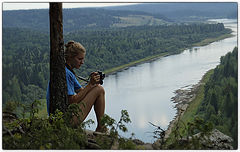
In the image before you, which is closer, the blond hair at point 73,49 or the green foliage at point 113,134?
the green foliage at point 113,134

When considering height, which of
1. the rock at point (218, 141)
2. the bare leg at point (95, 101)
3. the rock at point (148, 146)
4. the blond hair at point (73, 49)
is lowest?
the rock at point (148, 146)

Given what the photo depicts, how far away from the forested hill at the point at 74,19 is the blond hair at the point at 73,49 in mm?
501

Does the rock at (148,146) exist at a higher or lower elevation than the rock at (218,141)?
lower

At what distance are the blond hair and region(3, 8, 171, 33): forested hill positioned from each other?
19.7 inches

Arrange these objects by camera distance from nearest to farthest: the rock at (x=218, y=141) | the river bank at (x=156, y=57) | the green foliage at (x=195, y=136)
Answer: the green foliage at (x=195, y=136) → the rock at (x=218, y=141) → the river bank at (x=156, y=57)

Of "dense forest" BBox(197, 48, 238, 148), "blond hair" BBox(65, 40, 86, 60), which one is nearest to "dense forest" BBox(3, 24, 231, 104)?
"blond hair" BBox(65, 40, 86, 60)

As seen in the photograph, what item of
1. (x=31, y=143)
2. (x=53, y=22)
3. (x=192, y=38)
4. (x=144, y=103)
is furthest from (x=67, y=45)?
(x=144, y=103)

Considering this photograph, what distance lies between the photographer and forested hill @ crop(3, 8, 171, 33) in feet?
9.72

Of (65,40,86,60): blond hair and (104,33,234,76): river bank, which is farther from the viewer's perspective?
(104,33,234,76): river bank

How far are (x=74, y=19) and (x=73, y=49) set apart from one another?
8.99 ft

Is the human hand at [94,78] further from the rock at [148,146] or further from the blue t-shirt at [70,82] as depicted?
the rock at [148,146]

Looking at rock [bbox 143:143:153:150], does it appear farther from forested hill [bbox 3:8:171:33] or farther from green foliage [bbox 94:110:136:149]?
forested hill [bbox 3:8:171:33]

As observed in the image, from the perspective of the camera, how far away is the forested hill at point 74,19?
117 inches

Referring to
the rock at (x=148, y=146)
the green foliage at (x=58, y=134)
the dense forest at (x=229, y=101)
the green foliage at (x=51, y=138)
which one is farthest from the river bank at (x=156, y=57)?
the green foliage at (x=51, y=138)
